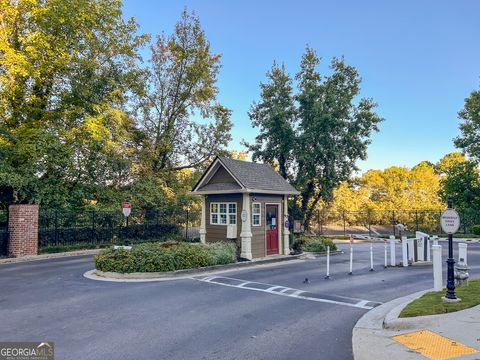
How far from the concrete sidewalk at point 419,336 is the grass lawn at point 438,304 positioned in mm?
188

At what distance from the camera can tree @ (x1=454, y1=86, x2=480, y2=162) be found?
34.4m

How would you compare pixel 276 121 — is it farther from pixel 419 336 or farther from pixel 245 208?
pixel 419 336

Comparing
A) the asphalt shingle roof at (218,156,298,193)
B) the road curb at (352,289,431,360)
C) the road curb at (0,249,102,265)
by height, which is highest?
the asphalt shingle roof at (218,156,298,193)

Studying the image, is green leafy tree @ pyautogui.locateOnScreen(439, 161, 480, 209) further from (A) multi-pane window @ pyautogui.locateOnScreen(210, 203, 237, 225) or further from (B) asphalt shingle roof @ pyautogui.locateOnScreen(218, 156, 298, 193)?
(A) multi-pane window @ pyautogui.locateOnScreen(210, 203, 237, 225)

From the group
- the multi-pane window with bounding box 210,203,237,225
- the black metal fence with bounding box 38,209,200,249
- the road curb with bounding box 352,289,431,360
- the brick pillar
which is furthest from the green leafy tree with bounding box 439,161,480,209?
the brick pillar

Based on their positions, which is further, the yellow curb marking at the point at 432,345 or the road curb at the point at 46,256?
the road curb at the point at 46,256

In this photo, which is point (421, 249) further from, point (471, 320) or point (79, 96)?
point (79, 96)

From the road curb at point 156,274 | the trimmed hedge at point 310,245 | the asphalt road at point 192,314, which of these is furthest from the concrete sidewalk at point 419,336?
the trimmed hedge at point 310,245

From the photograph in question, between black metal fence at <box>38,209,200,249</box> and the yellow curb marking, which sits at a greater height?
black metal fence at <box>38,209,200,249</box>

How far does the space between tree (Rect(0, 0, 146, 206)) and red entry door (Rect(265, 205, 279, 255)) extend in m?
13.0

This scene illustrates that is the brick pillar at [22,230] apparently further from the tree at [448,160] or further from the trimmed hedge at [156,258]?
the tree at [448,160]

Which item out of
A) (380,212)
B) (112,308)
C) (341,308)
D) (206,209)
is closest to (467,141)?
(380,212)

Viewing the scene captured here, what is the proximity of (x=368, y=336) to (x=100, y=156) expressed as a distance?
24.0 m

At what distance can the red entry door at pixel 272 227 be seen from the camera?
20109mm
